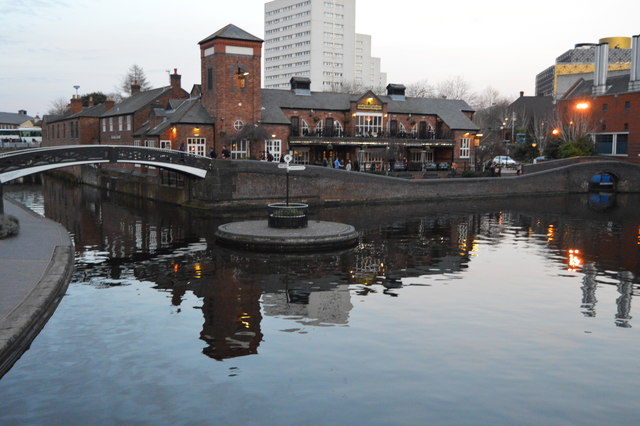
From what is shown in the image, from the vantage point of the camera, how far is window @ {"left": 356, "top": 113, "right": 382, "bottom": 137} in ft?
166

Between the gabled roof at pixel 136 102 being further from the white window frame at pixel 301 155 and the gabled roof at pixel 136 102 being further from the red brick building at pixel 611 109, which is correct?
the red brick building at pixel 611 109

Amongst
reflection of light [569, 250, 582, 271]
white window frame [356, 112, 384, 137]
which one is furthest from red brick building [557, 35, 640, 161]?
reflection of light [569, 250, 582, 271]

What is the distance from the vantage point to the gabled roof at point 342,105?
A: 157 feet

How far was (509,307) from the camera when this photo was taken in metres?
15.2

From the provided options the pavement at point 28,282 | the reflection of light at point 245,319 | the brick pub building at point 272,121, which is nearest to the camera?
the pavement at point 28,282

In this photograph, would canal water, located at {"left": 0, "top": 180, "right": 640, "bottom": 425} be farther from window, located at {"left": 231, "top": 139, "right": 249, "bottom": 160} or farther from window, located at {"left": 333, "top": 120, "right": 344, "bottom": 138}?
window, located at {"left": 333, "top": 120, "right": 344, "bottom": 138}

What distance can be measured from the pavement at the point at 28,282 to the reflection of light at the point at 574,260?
16.9 m

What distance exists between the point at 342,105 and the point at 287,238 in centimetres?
3177

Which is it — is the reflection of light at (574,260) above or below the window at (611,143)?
below

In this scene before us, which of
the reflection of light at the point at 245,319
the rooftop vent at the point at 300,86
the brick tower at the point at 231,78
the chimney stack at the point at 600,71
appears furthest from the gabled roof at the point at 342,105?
the reflection of light at the point at 245,319

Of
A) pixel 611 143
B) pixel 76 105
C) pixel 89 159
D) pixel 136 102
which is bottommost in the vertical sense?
pixel 89 159

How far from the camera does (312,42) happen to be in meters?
146

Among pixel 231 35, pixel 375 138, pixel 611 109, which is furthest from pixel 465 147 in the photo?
pixel 231 35

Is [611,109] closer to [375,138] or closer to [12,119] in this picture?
[375,138]
